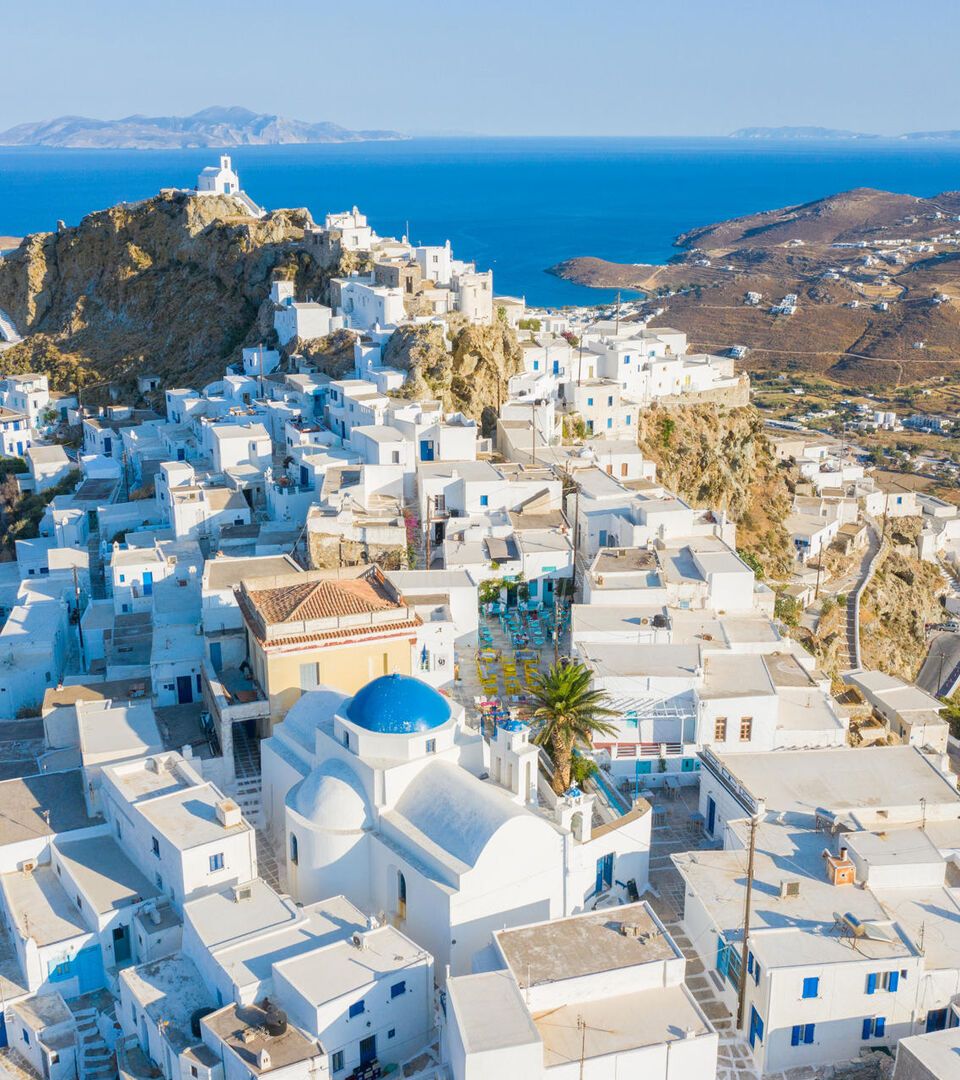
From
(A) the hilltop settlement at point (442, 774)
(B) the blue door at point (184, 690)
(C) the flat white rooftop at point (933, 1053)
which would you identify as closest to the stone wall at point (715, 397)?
(A) the hilltop settlement at point (442, 774)

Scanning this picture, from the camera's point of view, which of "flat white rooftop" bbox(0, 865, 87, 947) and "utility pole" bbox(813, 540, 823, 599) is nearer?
"flat white rooftop" bbox(0, 865, 87, 947)

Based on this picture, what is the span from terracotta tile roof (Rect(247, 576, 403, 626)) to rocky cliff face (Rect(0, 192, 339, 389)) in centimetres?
3713

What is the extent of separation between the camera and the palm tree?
2881 cm

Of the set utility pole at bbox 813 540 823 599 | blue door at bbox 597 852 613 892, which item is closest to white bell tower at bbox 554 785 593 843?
blue door at bbox 597 852 613 892

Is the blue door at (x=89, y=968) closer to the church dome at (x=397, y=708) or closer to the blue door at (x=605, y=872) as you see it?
the church dome at (x=397, y=708)

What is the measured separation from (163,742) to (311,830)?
25.5ft

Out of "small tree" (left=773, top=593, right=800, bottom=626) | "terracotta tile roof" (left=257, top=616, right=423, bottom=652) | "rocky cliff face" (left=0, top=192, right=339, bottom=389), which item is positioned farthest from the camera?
"rocky cliff face" (left=0, top=192, right=339, bottom=389)

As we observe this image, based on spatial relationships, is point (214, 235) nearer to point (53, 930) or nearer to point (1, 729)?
point (1, 729)

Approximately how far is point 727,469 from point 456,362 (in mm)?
18135

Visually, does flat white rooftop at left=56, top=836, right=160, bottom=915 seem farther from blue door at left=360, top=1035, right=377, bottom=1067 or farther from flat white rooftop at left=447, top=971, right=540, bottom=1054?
flat white rooftop at left=447, top=971, right=540, bottom=1054

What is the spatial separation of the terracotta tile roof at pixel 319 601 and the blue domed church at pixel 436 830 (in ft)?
17.7


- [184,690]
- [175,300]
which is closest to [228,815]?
[184,690]

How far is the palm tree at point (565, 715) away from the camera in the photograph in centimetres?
2881

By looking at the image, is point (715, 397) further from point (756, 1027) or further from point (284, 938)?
point (284, 938)
